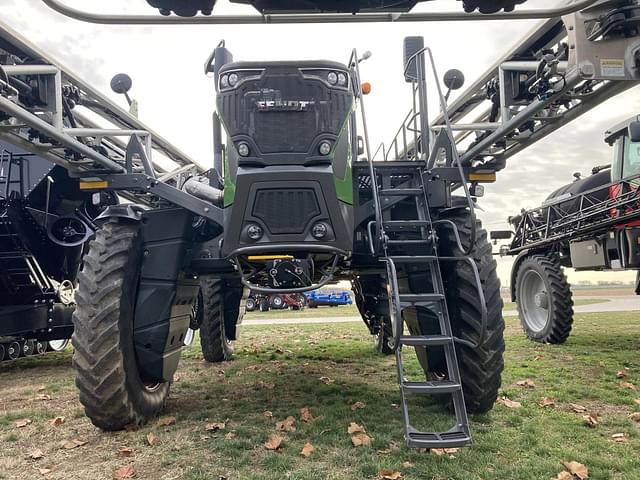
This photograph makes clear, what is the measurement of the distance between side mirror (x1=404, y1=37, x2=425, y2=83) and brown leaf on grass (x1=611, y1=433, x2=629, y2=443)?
139 inches

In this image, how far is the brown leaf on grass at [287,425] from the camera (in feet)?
13.4

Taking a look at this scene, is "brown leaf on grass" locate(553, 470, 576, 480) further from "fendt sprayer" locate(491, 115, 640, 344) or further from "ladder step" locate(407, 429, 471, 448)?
"fendt sprayer" locate(491, 115, 640, 344)

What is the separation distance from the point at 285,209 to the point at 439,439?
72.3 inches

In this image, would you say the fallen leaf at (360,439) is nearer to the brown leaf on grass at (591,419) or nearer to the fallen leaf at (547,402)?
the brown leaf on grass at (591,419)

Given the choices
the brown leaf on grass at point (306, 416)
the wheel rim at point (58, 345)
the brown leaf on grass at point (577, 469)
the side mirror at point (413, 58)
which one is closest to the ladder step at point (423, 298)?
the brown leaf on grass at point (577, 469)

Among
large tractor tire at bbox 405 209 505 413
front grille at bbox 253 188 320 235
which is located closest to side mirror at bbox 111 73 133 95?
front grille at bbox 253 188 320 235

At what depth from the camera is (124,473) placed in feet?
10.6

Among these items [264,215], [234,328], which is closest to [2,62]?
[264,215]

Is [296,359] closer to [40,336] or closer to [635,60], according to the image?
[40,336]

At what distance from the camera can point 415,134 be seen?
542cm

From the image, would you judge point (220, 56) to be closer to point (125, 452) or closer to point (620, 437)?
point (125, 452)

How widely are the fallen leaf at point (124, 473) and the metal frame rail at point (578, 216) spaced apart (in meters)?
7.13

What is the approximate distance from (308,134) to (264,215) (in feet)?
2.27

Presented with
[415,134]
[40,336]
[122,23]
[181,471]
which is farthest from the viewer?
[40,336]
